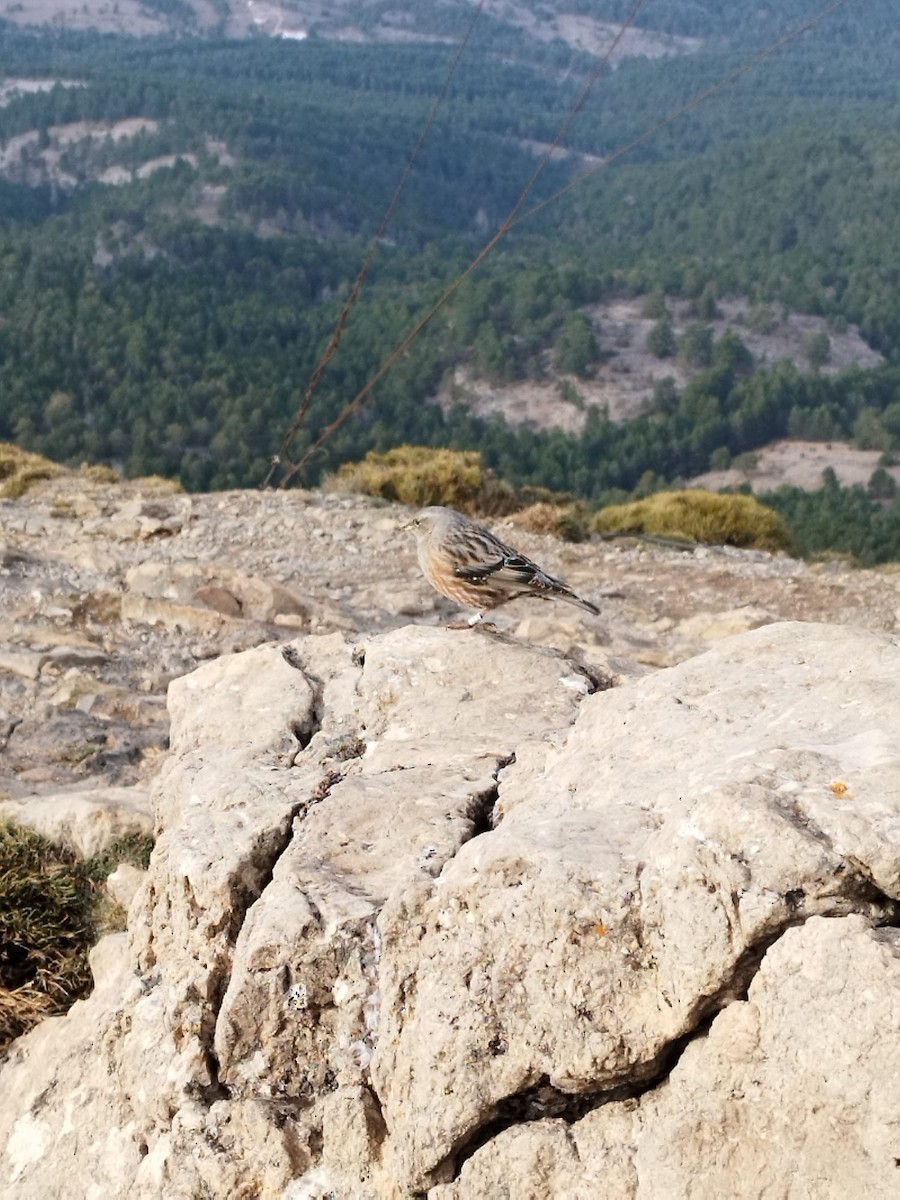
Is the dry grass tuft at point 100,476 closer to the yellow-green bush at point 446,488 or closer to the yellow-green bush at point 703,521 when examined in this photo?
the yellow-green bush at point 446,488

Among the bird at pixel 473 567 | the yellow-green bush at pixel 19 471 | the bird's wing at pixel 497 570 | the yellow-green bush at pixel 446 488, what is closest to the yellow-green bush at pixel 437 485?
the yellow-green bush at pixel 446 488

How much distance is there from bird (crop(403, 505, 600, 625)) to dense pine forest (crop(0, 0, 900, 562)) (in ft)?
37.1

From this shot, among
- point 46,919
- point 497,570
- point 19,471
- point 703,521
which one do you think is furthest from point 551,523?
point 46,919

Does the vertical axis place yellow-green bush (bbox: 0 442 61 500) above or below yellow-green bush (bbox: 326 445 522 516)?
below

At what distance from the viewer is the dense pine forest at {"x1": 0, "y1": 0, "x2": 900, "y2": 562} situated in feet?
151

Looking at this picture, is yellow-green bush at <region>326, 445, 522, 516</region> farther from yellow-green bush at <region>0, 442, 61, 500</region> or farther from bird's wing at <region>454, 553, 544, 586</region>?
bird's wing at <region>454, 553, 544, 586</region>

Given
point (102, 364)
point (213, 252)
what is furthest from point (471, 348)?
point (102, 364)

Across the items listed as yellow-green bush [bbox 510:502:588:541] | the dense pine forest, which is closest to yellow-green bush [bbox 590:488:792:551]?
yellow-green bush [bbox 510:502:588:541]

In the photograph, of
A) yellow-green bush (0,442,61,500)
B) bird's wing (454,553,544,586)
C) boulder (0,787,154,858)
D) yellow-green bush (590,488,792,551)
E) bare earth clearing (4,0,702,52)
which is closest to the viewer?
bird's wing (454,553,544,586)

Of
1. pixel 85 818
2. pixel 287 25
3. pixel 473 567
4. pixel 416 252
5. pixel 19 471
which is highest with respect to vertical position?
pixel 473 567

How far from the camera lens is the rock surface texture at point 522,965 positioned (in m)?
2.80

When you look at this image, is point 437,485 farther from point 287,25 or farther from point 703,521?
point 287,25

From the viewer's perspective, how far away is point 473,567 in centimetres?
539

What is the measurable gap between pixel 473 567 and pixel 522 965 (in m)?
2.52
